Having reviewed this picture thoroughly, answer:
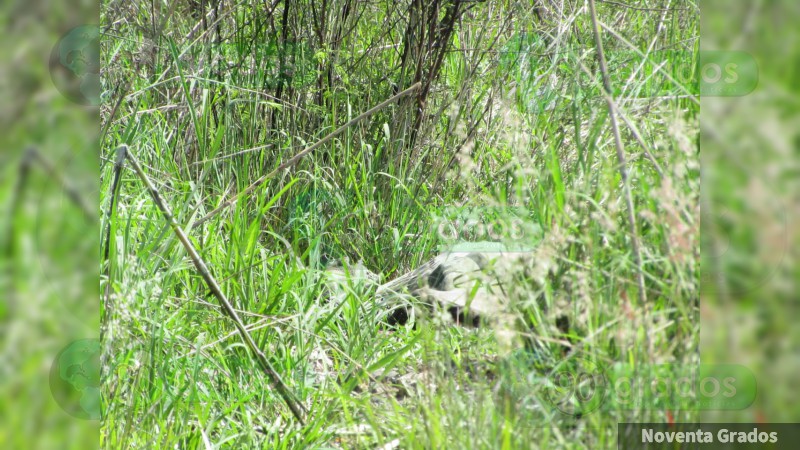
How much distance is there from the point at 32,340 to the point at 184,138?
5.31 feet

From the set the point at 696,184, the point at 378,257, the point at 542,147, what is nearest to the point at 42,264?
the point at 696,184

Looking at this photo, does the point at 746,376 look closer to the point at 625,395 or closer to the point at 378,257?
the point at 625,395

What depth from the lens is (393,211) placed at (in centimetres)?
236
